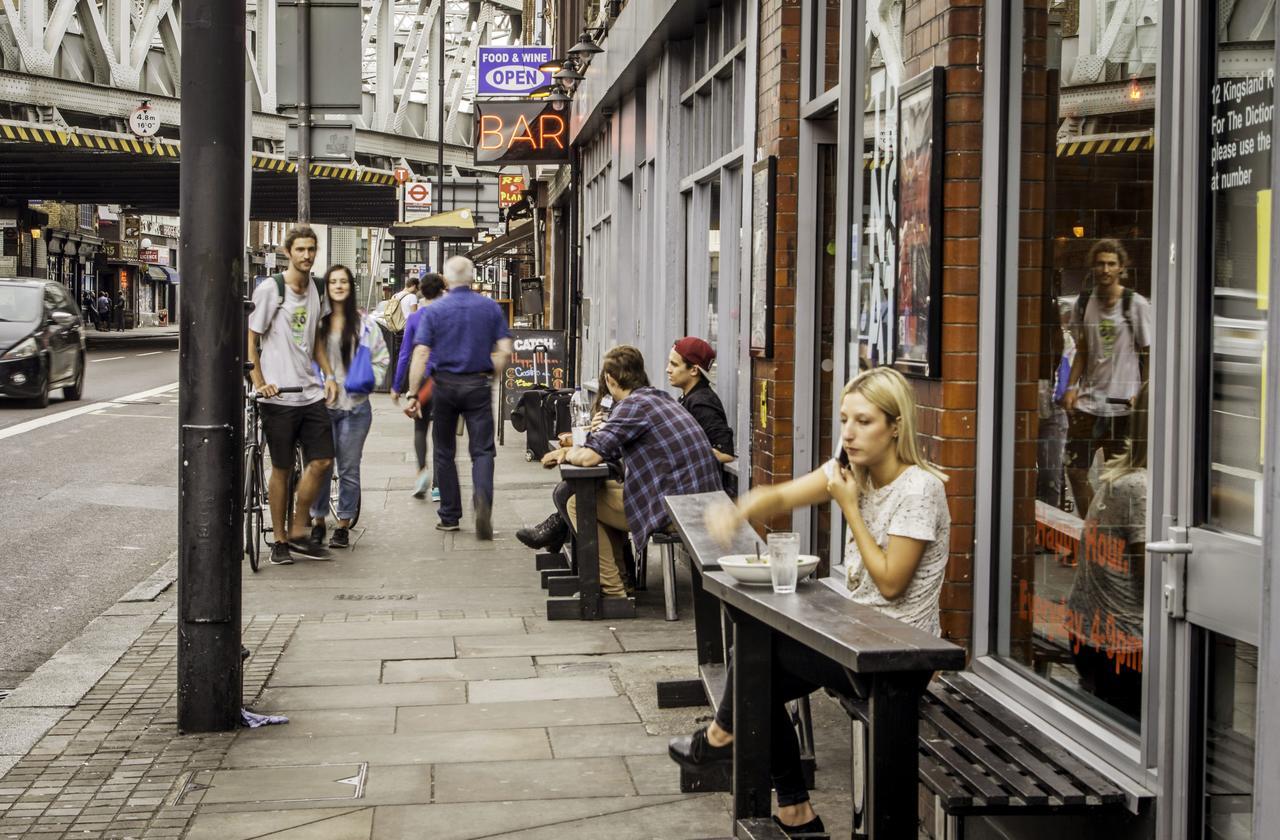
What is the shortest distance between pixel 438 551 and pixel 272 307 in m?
1.98

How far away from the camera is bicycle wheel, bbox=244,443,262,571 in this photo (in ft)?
30.8

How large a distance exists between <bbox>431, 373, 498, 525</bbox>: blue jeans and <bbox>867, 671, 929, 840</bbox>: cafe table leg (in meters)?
7.55

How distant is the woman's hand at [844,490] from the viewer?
4180mm

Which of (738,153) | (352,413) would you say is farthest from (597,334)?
(738,153)

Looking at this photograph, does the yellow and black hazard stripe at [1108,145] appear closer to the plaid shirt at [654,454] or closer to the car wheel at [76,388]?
the plaid shirt at [654,454]

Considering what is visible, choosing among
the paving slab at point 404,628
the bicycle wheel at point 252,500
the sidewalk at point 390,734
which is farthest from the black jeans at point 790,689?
the bicycle wheel at point 252,500

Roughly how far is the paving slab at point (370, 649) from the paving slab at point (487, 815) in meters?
2.28

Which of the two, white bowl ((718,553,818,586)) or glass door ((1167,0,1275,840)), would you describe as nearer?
glass door ((1167,0,1275,840))

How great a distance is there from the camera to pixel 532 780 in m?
5.19

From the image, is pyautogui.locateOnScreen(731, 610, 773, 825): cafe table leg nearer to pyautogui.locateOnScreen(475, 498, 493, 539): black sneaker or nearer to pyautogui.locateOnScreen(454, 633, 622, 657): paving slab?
pyautogui.locateOnScreen(454, 633, 622, 657): paving slab

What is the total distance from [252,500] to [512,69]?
14.0m

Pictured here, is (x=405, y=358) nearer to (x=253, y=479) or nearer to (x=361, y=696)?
(x=253, y=479)

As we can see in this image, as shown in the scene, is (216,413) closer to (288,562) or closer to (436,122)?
(288,562)

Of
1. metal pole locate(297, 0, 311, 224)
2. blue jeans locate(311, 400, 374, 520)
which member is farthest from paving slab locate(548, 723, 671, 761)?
metal pole locate(297, 0, 311, 224)
